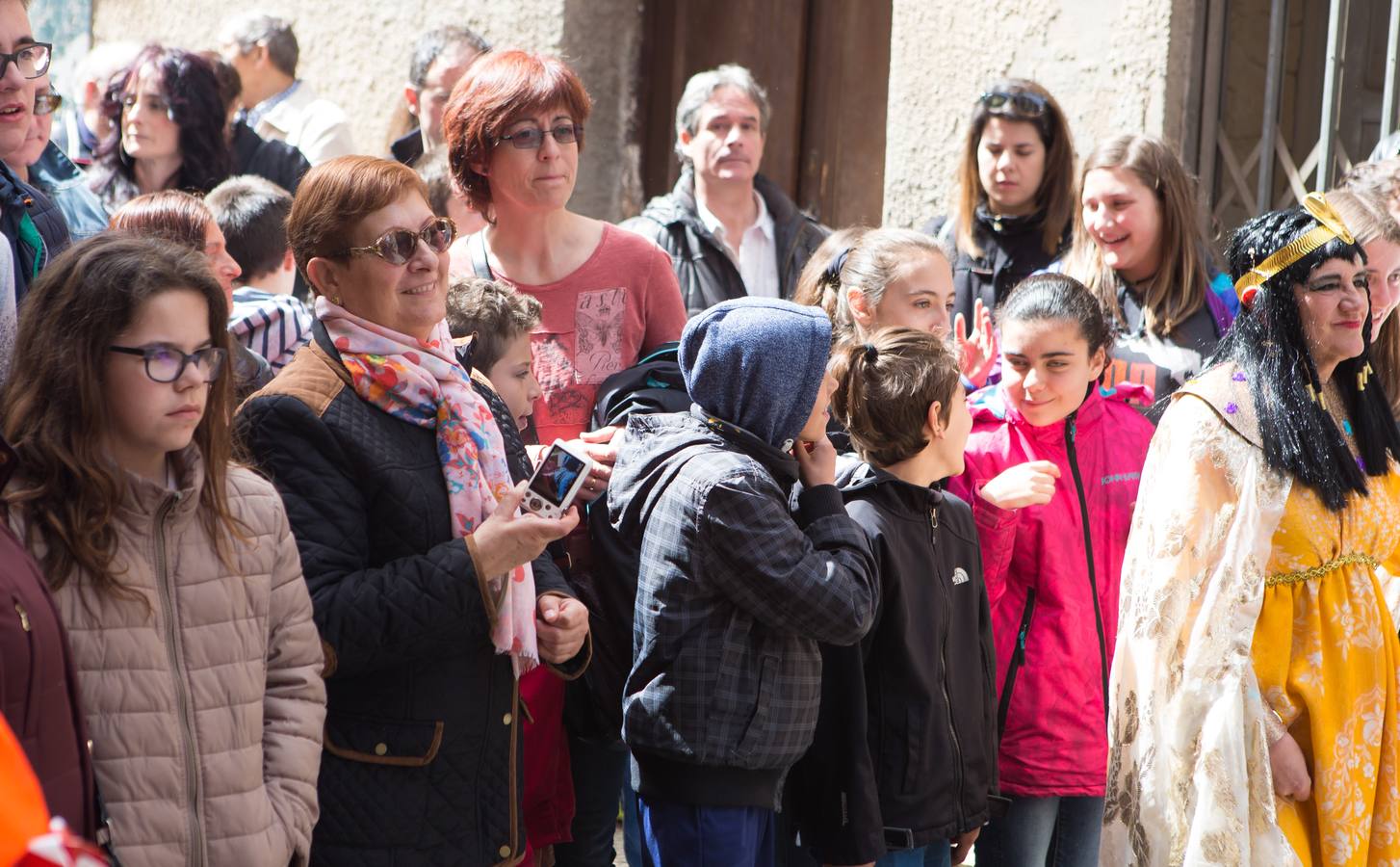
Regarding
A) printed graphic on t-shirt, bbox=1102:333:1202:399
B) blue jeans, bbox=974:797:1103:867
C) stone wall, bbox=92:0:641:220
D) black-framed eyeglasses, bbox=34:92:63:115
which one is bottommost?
blue jeans, bbox=974:797:1103:867

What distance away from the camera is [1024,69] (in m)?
5.33

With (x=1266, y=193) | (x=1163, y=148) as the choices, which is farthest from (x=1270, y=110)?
(x=1163, y=148)

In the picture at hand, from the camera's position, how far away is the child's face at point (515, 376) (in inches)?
129

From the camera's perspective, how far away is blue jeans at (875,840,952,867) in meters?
3.12

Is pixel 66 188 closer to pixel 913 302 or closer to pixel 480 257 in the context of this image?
pixel 480 257

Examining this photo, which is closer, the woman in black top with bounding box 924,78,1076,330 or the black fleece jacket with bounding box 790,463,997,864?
the black fleece jacket with bounding box 790,463,997,864

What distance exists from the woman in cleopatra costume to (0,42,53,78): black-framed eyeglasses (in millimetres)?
2320

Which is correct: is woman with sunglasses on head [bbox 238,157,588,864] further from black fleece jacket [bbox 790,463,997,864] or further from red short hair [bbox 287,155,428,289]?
black fleece jacket [bbox 790,463,997,864]

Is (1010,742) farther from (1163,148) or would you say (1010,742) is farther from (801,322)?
(1163,148)

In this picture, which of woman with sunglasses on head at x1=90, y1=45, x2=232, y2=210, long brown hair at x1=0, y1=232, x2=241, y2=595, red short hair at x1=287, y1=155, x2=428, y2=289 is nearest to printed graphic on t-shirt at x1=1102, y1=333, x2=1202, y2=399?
red short hair at x1=287, y1=155, x2=428, y2=289

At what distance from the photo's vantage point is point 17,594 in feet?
6.39

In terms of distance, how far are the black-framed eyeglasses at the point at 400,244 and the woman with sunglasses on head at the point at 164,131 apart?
2.33m

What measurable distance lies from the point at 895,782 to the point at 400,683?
106cm

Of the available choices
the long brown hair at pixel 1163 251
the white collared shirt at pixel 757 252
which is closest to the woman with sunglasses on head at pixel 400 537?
the white collared shirt at pixel 757 252
